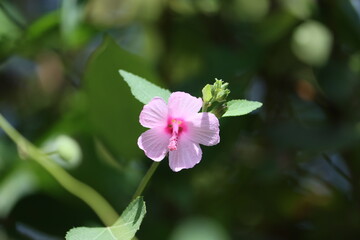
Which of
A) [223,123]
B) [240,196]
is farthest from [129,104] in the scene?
[240,196]

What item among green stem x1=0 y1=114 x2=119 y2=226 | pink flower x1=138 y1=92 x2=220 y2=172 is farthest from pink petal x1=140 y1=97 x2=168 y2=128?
green stem x1=0 y1=114 x2=119 y2=226

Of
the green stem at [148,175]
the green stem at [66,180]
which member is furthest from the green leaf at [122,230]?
the green stem at [66,180]

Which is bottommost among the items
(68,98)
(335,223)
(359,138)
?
(335,223)

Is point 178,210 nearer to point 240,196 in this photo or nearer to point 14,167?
point 240,196

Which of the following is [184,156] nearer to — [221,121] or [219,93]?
[219,93]

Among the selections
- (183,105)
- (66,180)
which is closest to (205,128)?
(183,105)

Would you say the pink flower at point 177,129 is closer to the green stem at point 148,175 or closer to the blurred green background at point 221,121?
the green stem at point 148,175
